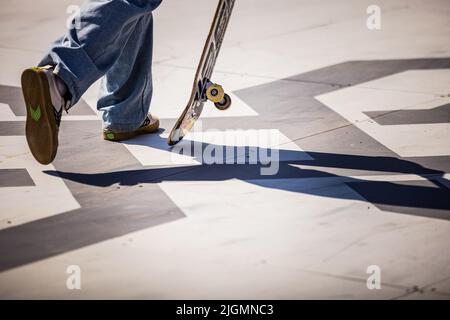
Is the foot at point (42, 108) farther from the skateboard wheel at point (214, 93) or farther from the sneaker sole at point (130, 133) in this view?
the skateboard wheel at point (214, 93)

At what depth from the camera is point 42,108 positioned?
377 centimetres

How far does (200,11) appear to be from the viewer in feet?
23.4

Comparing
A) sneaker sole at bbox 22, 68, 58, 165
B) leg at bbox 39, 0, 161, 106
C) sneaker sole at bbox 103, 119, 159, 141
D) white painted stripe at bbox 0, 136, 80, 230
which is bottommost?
white painted stripe at bbox 0, 136, 80, 230

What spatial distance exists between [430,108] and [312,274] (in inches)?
85.6

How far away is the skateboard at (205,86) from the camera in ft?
13.9

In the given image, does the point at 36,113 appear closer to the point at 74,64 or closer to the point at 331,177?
the point at 74,64

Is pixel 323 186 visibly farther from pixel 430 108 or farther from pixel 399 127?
pixel 430 108

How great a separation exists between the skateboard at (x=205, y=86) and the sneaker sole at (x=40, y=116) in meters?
0.71

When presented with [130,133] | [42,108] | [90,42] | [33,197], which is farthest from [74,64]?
[130,133]

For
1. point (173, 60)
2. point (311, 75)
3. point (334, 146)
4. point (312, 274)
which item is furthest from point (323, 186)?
point (173, 60)

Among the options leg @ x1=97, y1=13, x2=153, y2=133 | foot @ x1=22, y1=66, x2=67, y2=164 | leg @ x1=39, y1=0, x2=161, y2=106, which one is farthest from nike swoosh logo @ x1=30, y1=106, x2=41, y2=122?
leg @ x1=97, y1=13, x2=153, y2=133

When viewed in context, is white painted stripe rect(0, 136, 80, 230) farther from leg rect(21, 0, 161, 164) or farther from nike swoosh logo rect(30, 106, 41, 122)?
nike swoosh logo rect(30, 106, 41, 122)

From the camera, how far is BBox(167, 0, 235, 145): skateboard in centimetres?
423

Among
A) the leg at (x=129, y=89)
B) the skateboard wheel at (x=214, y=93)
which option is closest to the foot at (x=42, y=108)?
the leg at (x=129, y=89)
